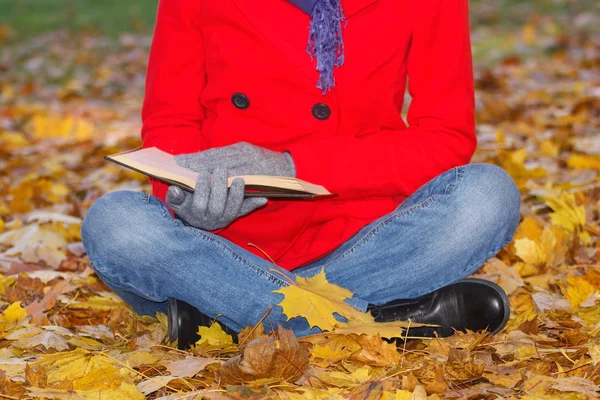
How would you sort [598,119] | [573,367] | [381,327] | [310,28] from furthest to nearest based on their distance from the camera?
[598,119]
[310,28]
[381,327]
[573,367]

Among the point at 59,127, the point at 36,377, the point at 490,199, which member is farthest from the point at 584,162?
the point at 59,127

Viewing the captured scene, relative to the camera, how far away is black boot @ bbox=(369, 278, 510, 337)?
1.97 meters

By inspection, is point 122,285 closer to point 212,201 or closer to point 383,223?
point 212,201

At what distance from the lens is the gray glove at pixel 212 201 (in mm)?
1825

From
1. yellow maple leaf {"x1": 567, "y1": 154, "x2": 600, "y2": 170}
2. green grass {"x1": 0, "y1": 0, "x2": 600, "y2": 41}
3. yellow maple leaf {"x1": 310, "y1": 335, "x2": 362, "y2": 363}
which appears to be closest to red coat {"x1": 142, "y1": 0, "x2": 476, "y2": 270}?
yellow maple leaf {"x1": 310, "y1": 335, "x2": 362, "y2": 363}

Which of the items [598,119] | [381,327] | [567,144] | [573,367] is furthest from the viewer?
[598,119]

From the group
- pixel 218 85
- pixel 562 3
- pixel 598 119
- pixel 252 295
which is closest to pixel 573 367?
pixel 252 295

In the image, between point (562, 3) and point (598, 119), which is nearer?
point (598, 119)

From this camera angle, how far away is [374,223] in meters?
2.07

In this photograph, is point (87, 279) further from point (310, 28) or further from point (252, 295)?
point (310, 28)

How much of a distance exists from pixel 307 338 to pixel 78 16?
7042mm

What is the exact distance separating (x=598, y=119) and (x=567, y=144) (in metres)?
0.65

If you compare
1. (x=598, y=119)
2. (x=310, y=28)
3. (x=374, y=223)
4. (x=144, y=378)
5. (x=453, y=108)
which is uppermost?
(x=310, y=28)

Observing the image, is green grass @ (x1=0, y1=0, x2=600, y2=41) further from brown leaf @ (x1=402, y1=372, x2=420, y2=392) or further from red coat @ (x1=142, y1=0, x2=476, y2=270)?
brown leaf @ (x1=402, y1=372, x2=420, y2=392)
